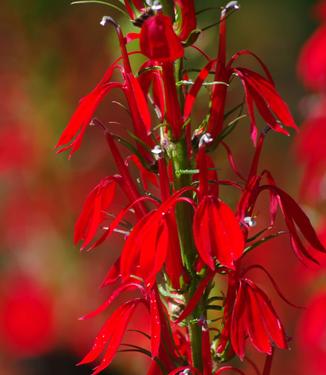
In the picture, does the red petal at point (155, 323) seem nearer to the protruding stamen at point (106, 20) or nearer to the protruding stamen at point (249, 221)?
the protruding stamen at point (249, 221)

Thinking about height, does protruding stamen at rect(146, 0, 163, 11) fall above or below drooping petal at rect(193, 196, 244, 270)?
above

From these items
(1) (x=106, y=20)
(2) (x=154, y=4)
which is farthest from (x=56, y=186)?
(2) (x=154, y=4)

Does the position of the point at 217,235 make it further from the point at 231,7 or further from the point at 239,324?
the point at 231,7

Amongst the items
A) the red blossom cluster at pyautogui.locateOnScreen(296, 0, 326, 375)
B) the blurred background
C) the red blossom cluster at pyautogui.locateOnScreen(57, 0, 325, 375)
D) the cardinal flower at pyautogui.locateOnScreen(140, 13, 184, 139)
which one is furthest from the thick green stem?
the blurred background

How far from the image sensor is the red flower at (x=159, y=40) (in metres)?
0.69

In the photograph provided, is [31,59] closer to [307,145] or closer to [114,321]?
[307,145]

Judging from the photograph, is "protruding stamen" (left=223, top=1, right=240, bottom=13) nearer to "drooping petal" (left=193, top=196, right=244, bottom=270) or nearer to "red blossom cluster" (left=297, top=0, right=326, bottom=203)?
"drooping petal" (left=193, top=196, right=244, bottom=270)

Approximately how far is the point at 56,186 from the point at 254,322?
1.44 meters

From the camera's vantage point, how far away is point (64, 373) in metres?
2.63

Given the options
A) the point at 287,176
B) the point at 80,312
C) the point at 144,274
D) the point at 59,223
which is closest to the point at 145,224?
the point at 144,274

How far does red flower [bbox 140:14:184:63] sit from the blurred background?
1078 millimetres

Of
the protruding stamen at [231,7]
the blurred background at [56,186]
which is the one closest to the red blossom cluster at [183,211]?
the protruding stamen at [231,7]

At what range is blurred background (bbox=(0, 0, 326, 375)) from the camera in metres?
2.00

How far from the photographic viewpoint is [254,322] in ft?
2.49
